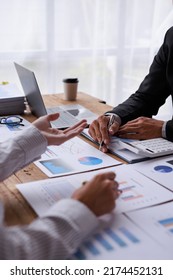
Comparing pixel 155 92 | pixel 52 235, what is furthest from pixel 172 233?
pixel 155 92

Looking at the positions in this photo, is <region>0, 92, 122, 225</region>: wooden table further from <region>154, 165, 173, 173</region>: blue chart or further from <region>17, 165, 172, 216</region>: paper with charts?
<region>154, 165, 173, 173</region>: blue chart

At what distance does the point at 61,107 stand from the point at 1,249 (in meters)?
1.26

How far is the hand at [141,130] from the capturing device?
139 cm

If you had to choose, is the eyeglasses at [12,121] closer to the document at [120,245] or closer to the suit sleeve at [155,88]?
the suit sleeve at [155,88]

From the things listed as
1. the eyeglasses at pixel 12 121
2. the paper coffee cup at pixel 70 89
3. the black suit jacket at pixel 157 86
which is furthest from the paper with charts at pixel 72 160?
the paper coffee cup at pixel 70 89

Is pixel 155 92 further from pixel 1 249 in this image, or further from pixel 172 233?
pixel 1 249

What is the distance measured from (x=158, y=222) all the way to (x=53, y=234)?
267 millimetres

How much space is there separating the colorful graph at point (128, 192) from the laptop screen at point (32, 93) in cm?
64

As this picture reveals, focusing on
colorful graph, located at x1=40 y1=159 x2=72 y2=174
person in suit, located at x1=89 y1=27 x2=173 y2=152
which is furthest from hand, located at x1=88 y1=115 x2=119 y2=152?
colorful graph, located at x1=40 y1=159 x2=72 y2=174

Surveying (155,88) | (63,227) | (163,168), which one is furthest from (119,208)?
(155,88)

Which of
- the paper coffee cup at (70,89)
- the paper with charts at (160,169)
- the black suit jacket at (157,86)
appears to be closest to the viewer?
the paper with charts at (160,169)

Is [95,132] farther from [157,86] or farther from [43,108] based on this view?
[157,86]

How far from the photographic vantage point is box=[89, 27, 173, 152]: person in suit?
1.39 m

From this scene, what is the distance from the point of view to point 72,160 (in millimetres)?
1189
